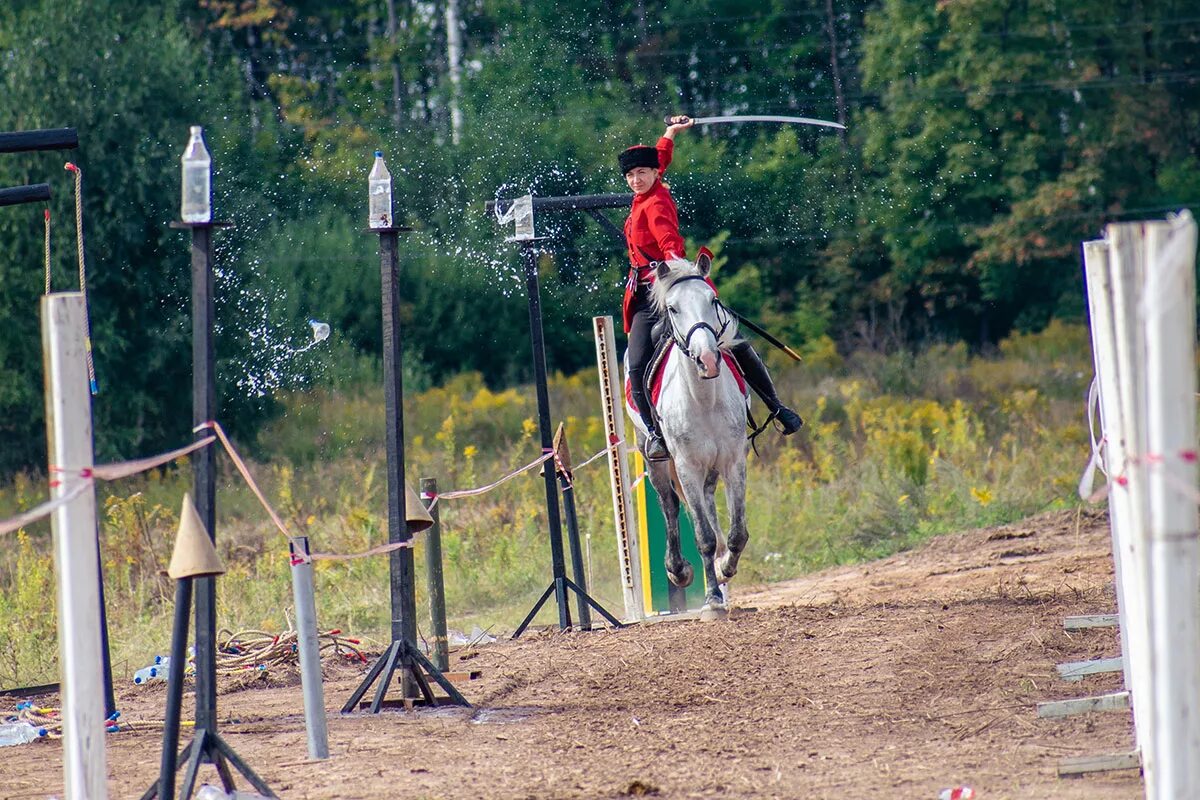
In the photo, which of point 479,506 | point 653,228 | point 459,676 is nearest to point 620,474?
point 653,228

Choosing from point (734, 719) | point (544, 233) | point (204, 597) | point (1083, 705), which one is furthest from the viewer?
point (544, 233)

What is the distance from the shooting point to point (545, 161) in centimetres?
2306

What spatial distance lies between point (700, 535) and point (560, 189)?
40.9 ft

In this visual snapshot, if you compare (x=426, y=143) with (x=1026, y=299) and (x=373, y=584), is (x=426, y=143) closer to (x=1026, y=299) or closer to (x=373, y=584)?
(x=373, y=584)

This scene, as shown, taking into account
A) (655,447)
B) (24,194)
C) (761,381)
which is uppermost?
(24,194)

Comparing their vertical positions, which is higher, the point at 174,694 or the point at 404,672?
the point at 174,694

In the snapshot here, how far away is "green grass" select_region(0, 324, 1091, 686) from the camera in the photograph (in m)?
13.6

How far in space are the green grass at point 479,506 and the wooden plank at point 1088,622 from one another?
5.33 metres

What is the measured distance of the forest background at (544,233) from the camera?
1691cm

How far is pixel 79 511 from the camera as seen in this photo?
5137 mm

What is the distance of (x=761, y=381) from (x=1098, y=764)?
524 cm

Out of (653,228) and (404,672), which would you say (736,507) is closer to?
(653,228)

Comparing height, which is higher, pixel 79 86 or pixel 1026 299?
pixel 79 86

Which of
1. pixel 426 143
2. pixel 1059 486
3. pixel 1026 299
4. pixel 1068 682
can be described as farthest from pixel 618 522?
pixel 1026 299
